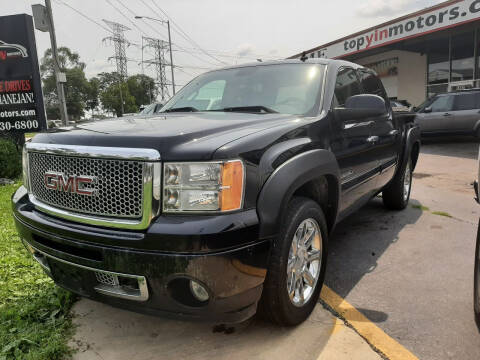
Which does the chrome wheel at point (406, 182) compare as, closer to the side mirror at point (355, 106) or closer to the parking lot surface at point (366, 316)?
the parking lot surface at point (366, 316)

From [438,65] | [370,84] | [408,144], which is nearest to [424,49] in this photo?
[438,65]

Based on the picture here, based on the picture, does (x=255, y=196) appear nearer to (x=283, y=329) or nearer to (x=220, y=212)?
(x=220, y=212)

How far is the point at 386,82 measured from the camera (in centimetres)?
2234

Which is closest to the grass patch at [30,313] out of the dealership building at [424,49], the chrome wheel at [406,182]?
the chrome wheel at [406,182]

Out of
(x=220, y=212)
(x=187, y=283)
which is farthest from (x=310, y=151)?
(x=187, y=283)

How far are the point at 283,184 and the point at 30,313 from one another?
2.00 metres

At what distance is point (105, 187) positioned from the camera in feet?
6.52

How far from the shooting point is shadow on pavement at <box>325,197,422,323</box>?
3082 millimetres

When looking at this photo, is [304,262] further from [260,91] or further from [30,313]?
[30,313]

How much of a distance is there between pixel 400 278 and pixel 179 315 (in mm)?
1962

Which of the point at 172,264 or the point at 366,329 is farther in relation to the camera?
the point at 366,329

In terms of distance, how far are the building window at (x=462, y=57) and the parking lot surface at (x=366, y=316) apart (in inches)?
643

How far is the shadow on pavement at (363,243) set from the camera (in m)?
3.08

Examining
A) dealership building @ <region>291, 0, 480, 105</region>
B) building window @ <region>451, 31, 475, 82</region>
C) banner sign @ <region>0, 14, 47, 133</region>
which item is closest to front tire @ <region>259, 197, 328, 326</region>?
banner sign @ <region>0, 14, 47, 133</region>
